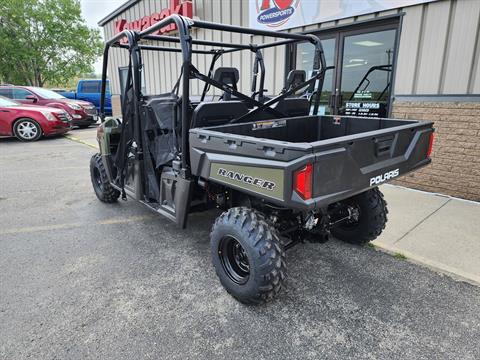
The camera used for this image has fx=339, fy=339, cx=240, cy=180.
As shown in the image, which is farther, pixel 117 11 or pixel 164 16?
pixel 117 11

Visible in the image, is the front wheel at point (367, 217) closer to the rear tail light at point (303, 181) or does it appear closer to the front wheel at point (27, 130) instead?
the rear tail light at point (303, 181)

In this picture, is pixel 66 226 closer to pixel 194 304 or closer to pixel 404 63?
pixel 194 304

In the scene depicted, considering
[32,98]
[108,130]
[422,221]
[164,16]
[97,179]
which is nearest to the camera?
[422,221]

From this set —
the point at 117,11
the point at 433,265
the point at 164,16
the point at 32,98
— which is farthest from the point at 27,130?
the point at 433,265

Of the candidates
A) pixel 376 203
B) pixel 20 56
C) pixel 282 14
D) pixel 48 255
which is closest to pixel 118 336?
pixel 48 255

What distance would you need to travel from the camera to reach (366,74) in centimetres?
569

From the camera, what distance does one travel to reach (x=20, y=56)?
25.3 metres

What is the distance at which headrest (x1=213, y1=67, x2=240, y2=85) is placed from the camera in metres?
3.29

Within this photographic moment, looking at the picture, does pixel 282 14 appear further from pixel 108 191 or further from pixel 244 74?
pixel 108 191

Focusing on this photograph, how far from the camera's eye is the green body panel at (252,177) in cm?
203

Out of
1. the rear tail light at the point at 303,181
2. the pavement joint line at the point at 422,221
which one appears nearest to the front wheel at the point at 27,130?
the pavement joint line at the point at 422,221

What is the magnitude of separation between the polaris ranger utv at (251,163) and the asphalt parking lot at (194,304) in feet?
1.00

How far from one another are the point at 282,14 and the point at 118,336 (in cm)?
625

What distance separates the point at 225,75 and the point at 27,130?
30.9 feet
